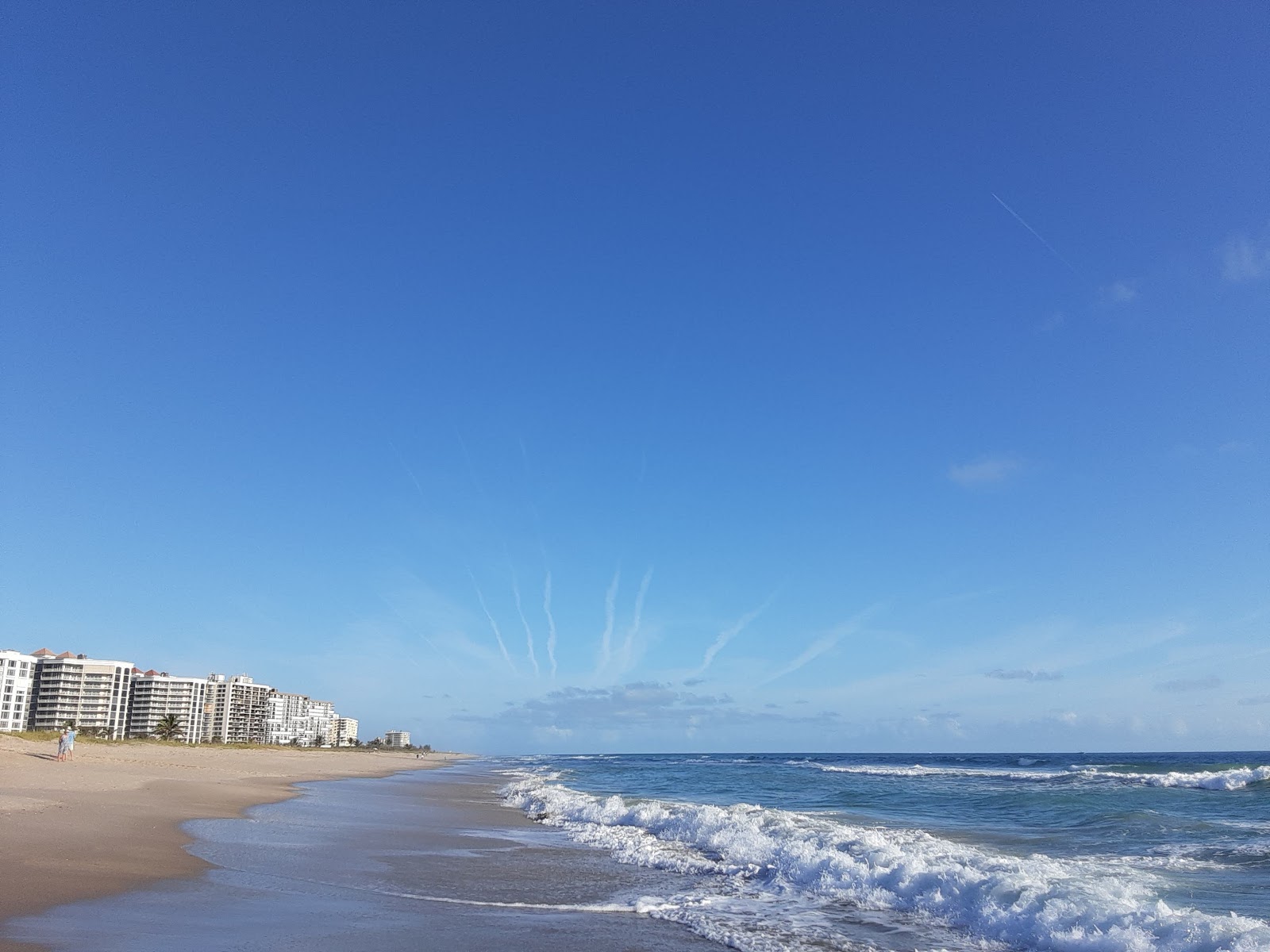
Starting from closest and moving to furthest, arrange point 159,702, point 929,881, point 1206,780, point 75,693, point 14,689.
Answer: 1. point 929,881
2. point 1206,780
3. point 14,689
4. point 75,693
5. point 159,702

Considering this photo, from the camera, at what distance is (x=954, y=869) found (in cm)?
1241

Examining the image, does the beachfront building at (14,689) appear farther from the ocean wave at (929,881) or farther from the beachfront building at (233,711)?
the ocean wave at (929,881)

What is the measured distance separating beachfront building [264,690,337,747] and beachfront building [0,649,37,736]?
4289 cm

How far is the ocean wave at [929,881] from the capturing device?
9.23m

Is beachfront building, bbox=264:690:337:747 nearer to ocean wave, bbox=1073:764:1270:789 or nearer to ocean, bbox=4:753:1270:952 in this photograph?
ocean wave, bbox=1073:764:1270:789

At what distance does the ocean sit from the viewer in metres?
8.53

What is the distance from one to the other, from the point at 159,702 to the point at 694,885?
15405cm

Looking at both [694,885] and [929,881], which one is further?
[694,885]

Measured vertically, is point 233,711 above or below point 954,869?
below

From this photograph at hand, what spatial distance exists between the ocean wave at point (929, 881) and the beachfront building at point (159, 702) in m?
144

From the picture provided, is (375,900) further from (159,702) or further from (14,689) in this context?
(159,702)

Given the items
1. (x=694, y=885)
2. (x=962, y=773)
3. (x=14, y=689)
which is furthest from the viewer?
(x=14, y=689)

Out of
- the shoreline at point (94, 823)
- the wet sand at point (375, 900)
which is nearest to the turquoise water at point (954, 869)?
the wet sand at point (375, 900)

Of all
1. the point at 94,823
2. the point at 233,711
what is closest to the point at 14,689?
the point at 233,711
